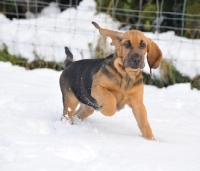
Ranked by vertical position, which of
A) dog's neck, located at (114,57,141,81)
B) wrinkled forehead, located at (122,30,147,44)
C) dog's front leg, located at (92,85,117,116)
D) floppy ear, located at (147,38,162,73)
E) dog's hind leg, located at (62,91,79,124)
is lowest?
dog's hind leg, located at (62,91,79,124)

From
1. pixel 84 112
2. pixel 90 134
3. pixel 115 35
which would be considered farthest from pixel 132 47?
pixel 84 112

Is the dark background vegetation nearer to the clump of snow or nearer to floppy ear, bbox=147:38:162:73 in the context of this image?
the clump of snow

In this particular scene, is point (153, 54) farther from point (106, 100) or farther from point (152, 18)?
point (152, 18)

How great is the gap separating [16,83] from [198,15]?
3.10 meters

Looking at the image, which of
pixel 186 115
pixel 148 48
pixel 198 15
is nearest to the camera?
pixel 148 48

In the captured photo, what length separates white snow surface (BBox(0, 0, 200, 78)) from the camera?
8.34 metres

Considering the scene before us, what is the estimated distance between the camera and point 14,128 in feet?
16.7

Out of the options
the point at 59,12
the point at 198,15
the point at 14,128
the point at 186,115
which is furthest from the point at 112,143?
the point at 59,12

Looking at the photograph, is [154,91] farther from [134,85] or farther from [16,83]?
[134,85]

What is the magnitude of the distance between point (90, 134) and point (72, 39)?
12.5 ft

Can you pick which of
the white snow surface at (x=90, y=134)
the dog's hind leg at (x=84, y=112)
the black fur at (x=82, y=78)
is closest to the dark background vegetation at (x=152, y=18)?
the white snow surface at (x=90, y=134)

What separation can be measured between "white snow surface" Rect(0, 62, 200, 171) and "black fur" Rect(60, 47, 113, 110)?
0.99ft

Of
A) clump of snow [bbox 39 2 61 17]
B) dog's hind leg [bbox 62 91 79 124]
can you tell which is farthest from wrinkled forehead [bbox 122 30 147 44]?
clump of snow [bbox 39 2 61 17]

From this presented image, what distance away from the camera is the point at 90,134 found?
5.30 metres
